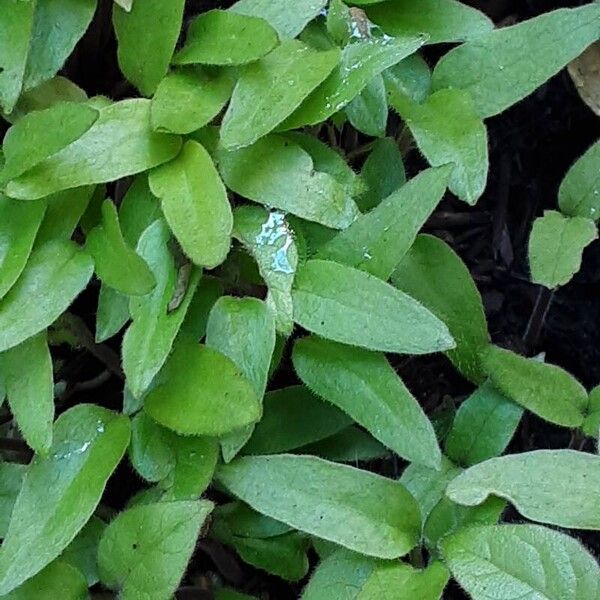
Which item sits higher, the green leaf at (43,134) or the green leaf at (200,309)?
the green leaf at (43,134)

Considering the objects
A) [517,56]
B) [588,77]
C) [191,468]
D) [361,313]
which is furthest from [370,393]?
[588,77]

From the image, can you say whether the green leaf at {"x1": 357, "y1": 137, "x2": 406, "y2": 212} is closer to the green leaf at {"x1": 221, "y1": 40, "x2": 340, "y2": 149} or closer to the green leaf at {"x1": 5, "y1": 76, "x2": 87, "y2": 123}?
the green leaf at {"x1": 221, "y1": 40, "x2": 340, "y2": 149}

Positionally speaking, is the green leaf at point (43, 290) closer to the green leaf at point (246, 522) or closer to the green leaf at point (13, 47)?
the green leaf at point (13, 47)

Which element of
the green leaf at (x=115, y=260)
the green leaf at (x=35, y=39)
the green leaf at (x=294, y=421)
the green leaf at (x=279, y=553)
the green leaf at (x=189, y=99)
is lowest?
the green leaf at (x=279, y=553)

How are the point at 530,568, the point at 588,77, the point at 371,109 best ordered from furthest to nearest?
the point at 588,77 < the point at 371,109 < the point at 530,568

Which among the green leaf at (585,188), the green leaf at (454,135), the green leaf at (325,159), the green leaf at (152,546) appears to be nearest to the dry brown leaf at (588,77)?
the green leaf at (585,188)

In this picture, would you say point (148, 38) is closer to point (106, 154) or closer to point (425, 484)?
point (106, 154)

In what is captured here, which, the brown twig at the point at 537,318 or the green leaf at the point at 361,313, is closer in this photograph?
the green leaf at the point at 361,313
